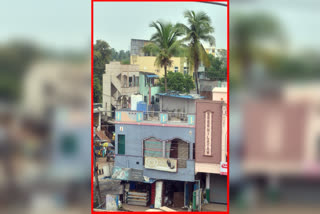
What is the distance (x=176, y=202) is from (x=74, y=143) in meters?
1.21

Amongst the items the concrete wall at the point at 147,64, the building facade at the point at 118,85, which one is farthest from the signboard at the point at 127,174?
the concrete wall at the point at 147,64

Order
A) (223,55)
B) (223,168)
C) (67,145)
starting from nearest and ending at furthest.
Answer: (67,145) → (223,55) → (223,168)

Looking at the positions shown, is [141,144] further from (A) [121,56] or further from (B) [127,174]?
(A) [121,56]

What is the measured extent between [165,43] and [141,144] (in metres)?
0.99

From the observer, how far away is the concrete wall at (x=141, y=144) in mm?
3293

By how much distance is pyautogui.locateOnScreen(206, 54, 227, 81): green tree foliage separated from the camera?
3088mm

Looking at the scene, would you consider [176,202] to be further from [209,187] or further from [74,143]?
[74,143]

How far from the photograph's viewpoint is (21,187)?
9.02 ft

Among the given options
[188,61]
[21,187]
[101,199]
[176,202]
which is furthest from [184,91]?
[21,187]

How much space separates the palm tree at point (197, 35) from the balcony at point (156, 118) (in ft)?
0.93

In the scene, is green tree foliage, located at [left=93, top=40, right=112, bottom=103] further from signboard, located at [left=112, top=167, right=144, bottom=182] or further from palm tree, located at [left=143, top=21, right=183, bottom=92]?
signboard, located at [left=112, top=167, right=144, bottom=182]

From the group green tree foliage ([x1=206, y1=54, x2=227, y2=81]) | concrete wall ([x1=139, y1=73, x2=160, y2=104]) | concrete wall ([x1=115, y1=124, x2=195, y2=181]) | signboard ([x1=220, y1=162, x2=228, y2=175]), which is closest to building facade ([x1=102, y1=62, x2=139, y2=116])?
concrete wall ([x1=139, y1=73, x2=160, y2=104])

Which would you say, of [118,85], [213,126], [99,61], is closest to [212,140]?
[213,126]

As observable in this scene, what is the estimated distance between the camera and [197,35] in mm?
3125
